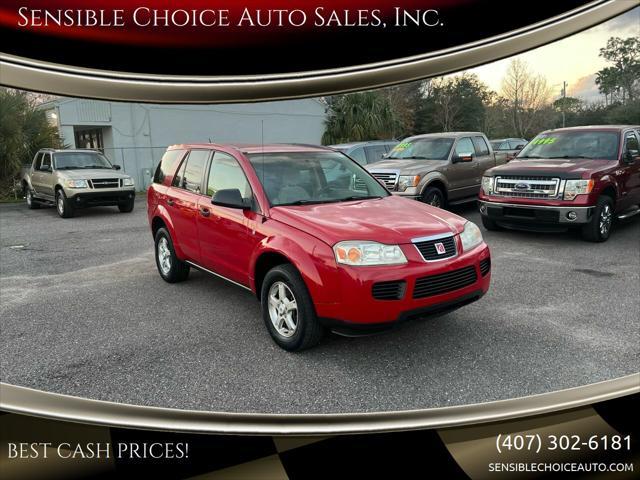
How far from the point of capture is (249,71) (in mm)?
1591

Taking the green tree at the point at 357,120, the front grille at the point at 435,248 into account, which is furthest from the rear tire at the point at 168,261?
the front grille at the point at 435,248

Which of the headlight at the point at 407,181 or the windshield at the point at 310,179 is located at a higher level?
the windshield at the point at 310,179

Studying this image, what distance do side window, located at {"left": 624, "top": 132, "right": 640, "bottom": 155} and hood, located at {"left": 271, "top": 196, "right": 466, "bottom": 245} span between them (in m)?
5.89

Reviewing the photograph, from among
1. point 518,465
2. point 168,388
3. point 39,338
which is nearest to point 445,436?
point 518,465

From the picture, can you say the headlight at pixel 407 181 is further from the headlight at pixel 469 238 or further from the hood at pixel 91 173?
the hood at pixel 91 173

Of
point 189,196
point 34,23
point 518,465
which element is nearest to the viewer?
point 34,23

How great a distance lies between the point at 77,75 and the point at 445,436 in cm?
183

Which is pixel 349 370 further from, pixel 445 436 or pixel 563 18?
pixel 563 18

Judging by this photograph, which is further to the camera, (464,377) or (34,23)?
(464,377)

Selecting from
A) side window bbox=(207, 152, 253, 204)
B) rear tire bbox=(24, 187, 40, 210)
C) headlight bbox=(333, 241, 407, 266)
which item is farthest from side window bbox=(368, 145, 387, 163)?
rear tire bbox=(24, 187, 40, 210)

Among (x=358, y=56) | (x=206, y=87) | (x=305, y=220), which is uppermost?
(x=358, y=56)

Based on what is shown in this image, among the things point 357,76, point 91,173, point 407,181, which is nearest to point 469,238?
point 357,76

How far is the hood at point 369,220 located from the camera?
12.4 feet

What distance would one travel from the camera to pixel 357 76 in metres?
1.71
